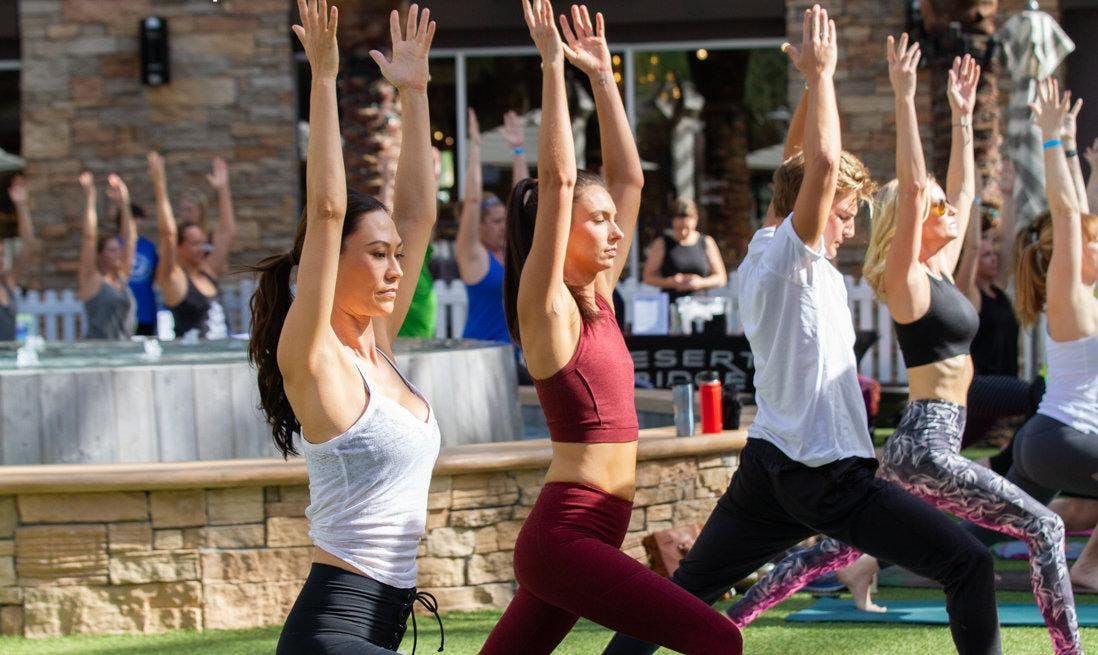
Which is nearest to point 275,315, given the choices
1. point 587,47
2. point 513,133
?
point 587,47

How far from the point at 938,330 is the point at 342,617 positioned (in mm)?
2621

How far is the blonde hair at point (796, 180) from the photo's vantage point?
4.66 meters

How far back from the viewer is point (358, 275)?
3604mm

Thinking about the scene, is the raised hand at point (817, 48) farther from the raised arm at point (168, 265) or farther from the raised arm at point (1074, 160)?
the raised arm at point (168, 265)

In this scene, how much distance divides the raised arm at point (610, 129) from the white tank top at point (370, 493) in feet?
3.53

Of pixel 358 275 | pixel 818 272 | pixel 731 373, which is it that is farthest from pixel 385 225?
pixel 731 373

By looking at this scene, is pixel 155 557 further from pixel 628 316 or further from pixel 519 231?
pixel 628 316

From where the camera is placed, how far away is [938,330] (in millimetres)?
5156

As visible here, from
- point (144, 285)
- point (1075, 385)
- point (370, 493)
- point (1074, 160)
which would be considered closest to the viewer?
point (370, 493)

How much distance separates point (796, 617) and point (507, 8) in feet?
36.0

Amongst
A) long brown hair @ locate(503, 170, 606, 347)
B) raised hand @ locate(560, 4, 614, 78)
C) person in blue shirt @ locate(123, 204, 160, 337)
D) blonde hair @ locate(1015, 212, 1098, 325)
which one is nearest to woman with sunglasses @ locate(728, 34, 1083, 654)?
raised hand @ locate(560, 4, 614, 78)

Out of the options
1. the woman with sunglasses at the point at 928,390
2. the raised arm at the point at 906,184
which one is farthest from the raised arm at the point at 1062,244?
the raised arm at the point at 906,184

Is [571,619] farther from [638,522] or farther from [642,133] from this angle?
[642,133]

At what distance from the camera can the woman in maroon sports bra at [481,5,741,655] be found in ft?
12.1
